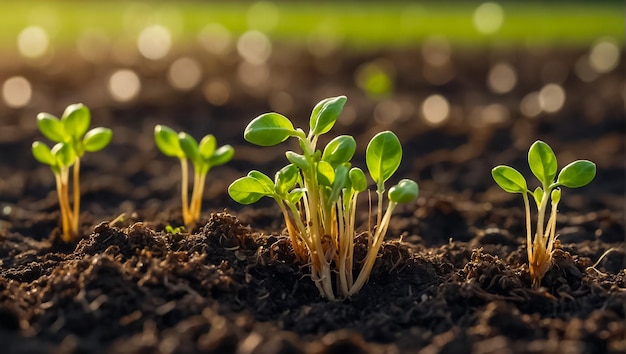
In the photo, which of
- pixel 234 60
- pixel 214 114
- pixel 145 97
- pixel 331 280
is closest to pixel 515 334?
pixel 331 280

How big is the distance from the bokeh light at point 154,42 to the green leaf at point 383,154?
7.47m

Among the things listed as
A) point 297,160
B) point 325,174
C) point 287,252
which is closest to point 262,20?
point 287,252

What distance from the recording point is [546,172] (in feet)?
8.29

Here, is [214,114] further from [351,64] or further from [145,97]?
[351,64]

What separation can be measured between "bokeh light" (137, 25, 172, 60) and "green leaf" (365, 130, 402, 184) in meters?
7.47

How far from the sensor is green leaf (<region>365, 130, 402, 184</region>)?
2479 mm

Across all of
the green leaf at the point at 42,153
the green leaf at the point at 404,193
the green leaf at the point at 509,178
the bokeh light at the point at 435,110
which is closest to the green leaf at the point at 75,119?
the green leaf at the point at 42,153

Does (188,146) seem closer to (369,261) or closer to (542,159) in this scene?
(369,261)

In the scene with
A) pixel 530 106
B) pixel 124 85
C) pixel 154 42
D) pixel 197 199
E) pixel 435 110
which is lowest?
pixel 530 106

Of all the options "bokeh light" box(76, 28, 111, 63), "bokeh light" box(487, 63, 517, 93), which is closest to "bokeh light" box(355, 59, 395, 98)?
"bokeh light" box(487, 63, 517, 93)

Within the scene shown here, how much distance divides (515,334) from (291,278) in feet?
2.44

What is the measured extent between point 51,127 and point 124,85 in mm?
4507

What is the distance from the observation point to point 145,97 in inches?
267

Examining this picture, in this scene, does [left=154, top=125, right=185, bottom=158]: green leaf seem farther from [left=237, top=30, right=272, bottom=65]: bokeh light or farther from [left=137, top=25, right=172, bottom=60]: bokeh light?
[left=137, top=25, right=172, bottom=60]: bokeh light
